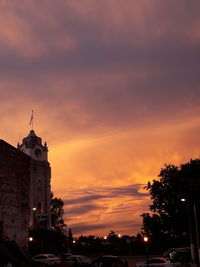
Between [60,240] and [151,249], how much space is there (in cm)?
1741

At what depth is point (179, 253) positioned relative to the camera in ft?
155

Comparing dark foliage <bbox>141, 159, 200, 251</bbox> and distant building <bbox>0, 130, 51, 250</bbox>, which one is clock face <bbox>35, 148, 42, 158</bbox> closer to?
distant building <bbox>0, 130, 51, 250</bbox>

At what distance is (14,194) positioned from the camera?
171 feet

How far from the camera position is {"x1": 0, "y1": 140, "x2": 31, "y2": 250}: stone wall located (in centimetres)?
5025

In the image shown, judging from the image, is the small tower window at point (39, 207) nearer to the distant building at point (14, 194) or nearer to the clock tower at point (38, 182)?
the clock tower at point (38, 182)

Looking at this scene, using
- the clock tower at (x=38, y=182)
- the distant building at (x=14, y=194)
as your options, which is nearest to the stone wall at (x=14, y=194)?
the distant building at (x=14, y=194)

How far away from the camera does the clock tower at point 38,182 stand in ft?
228

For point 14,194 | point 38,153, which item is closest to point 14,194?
point 14,194

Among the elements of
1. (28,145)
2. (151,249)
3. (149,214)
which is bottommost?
(151,249)

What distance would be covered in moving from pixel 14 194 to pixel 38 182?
855 inches

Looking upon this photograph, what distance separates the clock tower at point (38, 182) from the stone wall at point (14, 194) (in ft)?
41.6

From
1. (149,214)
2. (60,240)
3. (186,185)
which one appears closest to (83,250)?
(60,240)

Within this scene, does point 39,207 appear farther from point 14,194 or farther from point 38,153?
point 14,194

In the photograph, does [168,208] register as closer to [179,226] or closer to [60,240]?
[179,226]
